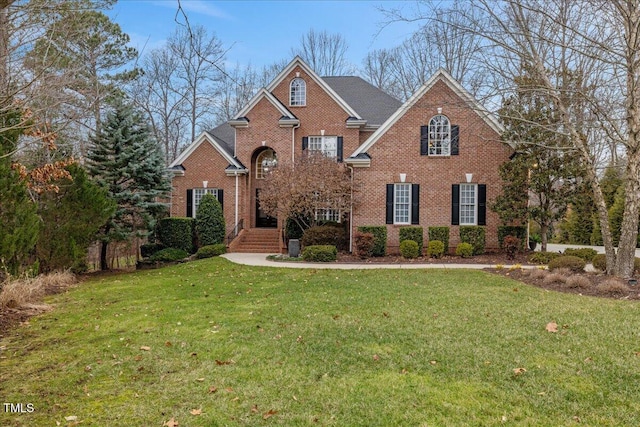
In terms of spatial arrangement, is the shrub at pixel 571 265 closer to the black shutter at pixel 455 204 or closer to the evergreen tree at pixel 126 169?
A: the black shutter at pixel 455 204

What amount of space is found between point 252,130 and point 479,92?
12.1 meters

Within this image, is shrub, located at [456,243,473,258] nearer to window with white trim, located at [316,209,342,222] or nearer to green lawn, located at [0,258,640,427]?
window with white trim, located at [316,209,342,222]

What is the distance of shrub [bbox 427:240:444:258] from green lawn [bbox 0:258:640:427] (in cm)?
669

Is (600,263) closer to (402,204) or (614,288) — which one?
(614,288)

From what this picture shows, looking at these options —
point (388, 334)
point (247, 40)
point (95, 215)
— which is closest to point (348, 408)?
point (388, 334)

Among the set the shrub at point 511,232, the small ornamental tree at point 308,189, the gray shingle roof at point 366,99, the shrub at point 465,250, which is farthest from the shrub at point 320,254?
the gray shingle roof at point 366,99

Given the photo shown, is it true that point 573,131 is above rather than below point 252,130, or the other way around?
below

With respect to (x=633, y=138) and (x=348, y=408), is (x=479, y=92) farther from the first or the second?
(x=348, y=408)

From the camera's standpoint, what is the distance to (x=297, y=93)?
20.4m

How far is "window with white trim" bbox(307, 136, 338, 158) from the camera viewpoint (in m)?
19.9

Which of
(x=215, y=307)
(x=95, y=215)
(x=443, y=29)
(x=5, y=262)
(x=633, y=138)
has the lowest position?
(x=215, y=307)

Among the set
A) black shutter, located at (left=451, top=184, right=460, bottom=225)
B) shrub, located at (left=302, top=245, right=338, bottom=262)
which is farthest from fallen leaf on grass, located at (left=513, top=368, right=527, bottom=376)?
black shutter, located at (left=451, top=184, right=460, bottom=225)

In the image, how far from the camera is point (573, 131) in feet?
32.4

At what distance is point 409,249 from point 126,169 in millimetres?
11447
